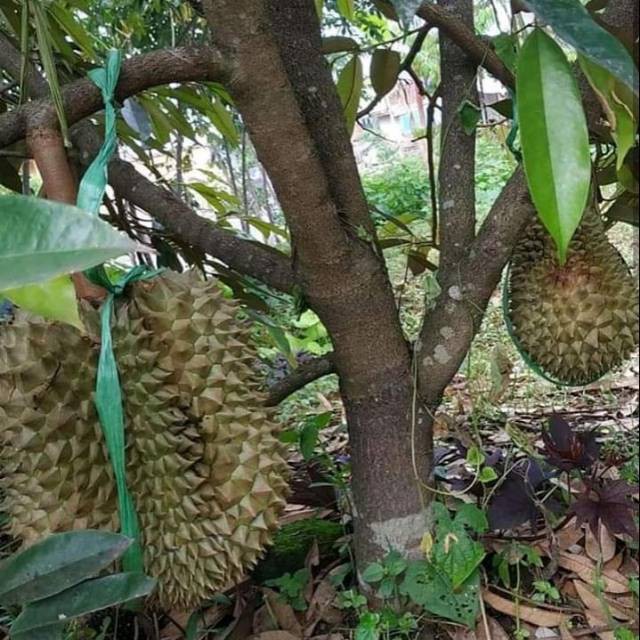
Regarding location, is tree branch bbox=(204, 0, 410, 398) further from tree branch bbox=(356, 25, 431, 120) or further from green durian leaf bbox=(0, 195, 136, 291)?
green durian leaf bbox=(0, 195, 136, 291)

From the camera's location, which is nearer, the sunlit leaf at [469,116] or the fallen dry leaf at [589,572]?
the fallen dry leaf at [589,572]

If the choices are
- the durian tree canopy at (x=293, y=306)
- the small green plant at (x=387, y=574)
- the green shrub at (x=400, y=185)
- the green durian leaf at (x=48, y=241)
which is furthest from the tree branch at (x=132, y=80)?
the green shrub at (x=400, y=185)

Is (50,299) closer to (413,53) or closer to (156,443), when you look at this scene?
(156,443)

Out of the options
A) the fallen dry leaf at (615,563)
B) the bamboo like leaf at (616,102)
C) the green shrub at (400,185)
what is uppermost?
the green shrub at (400,185)

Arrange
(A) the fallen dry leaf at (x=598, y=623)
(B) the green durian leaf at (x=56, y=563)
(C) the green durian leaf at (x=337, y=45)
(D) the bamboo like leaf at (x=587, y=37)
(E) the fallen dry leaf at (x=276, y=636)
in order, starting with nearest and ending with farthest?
(D) the bamboo like leaf at (x=587, y=37) → (B) the green durian leaf at (x=56, y=563) → (A) the fallen dry leaf at (x=598, y=623) → (E) the fallen dry leaf at (x=276, y=636) → (C) the green durian leaf at (x=337, y=45)

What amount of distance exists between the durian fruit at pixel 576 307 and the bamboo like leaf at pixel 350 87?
383mm

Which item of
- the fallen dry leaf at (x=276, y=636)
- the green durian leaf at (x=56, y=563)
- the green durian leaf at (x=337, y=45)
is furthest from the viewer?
the green durian leaf at (x=337, y=45)

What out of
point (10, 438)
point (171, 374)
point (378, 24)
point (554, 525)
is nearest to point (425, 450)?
point (554, 525)

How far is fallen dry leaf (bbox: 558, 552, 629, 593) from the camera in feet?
2.20

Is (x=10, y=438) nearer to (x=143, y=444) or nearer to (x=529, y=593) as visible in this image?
(x=143, y=444)

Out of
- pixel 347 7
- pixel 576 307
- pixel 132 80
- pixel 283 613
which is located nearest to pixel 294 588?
pixel 283 613

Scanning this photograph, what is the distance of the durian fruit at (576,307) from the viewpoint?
0.64 metres

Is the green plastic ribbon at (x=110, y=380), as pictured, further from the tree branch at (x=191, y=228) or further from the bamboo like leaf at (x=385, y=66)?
the bamboo like leaf at (x=385, y=66)

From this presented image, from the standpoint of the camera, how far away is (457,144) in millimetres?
793
